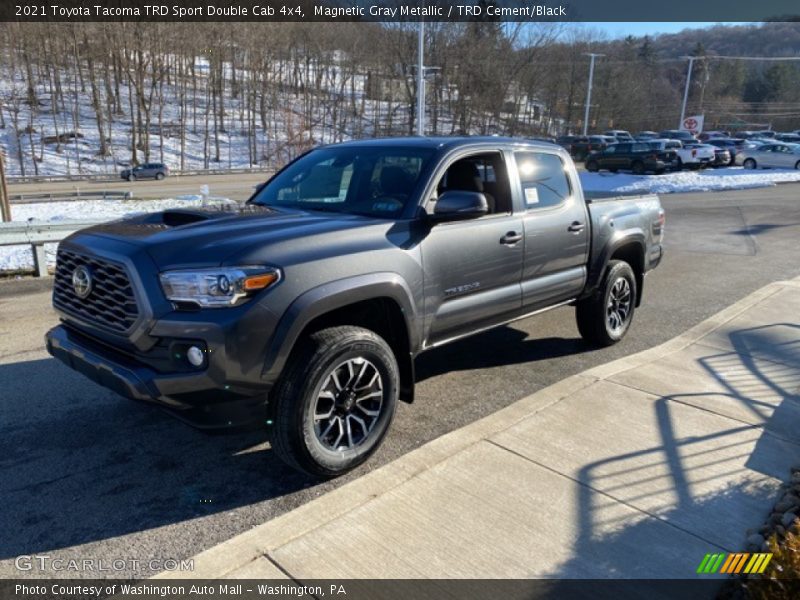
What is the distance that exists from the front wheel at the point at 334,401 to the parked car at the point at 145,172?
1645 inches

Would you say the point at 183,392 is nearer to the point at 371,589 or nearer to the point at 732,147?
the point at 371,589

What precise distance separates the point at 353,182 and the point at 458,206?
91 cm

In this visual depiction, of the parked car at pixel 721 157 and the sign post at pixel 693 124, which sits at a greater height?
the sign post at pixel 693 124

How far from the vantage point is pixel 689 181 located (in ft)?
89.8

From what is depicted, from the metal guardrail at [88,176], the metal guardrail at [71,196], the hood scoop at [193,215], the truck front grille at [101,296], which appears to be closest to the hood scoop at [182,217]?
the hood scoop at [193,215]

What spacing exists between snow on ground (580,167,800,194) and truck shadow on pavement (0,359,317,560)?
21035mm

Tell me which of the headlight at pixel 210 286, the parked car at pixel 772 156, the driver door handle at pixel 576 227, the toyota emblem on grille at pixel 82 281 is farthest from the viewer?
the parked car at pixel 772 156

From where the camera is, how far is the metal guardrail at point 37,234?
8.17 metres

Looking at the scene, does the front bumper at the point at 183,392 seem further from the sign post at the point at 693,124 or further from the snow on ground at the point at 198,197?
the sign post at the point at 693,124

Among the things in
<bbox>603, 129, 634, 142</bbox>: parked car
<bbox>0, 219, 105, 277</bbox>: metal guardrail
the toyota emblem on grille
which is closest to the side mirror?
the toyota emblem on grille

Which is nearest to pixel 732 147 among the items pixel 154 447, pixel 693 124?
pixel 693 124

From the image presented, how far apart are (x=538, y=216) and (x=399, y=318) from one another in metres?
1.68

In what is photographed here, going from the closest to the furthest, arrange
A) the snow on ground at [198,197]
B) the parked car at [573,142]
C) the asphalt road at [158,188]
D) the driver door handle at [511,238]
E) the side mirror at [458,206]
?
1. the side mirror at [458,206]
2. the driver door handle at [511,238]
3. the snow on ground at [198,197]
4. the asphalt road at [158,188]
5. the parked car at [573,142]

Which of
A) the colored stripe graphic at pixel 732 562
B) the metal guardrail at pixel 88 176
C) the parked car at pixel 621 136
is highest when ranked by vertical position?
the parked car at pixel 621 136
